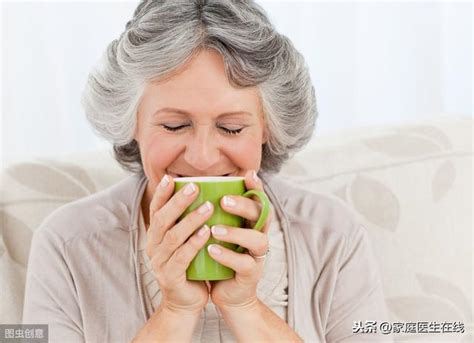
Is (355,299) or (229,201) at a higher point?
(229,201)

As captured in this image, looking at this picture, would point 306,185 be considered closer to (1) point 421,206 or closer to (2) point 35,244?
(1) point 421,206

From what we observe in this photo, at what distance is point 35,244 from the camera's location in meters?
0.88

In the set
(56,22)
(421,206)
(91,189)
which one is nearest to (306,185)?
(421,206)

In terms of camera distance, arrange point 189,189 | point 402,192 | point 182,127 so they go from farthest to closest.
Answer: point 402,192, point 182,127, point 189,189

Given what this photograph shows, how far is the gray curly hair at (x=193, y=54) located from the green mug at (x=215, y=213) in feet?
0.47

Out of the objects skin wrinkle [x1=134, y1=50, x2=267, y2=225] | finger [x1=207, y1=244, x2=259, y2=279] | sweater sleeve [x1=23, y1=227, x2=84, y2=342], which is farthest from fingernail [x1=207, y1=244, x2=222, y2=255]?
sweater sleeve [x1=23, y1=227, x2=84, y2=342]

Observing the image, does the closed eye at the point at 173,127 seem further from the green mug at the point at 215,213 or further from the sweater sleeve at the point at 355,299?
the sweater sleeve at the point at 355,299

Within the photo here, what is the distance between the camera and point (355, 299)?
0.93 metres

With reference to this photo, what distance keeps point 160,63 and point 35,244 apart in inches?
11.7

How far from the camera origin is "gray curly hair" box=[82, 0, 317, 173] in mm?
782


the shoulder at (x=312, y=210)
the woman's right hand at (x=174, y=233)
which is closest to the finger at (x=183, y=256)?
the woman's right hand at (x=174, y=233)

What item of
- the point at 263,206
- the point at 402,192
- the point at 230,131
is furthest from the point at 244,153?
the point at 402,192

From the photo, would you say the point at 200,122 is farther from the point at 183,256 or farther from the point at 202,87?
the point at 183,256

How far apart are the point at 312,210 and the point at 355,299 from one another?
0.13 meters
